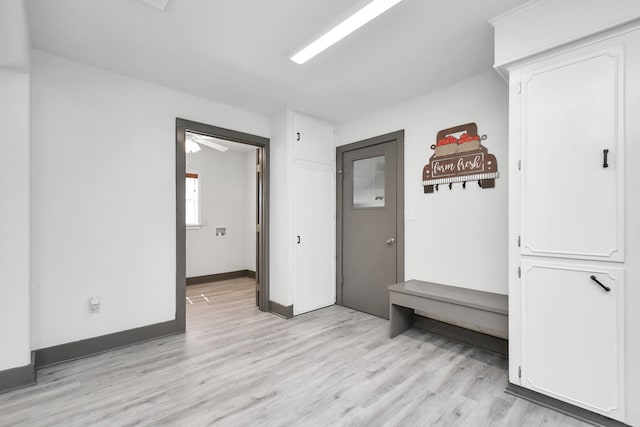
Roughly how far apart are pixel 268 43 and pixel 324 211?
238 centimetres

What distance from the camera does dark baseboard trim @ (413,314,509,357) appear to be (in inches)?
112

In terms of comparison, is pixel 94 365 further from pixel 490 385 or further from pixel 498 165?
pixel 498 165

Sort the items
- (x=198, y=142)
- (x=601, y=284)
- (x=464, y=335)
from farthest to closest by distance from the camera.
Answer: (x=198, y=142), (x=464, y=335), (x=601, y=284)

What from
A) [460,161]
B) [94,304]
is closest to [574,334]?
[460,161]

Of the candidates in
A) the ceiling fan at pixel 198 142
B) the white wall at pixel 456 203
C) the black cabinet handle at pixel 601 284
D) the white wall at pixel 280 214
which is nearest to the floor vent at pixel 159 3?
the white wall at pixel 280 214

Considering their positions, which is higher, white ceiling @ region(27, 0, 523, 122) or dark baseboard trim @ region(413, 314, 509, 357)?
white ceiling @ region(27, 0, 523, 122)

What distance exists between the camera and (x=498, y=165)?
2889 millimetres

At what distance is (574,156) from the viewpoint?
1.93 meters

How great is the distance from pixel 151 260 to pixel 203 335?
3.22 feet

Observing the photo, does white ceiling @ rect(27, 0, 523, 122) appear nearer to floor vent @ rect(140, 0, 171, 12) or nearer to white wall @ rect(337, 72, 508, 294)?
floor vent @ rect(140, 0, 171, 12)

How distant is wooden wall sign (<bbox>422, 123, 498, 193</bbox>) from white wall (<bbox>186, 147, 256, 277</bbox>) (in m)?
4.18

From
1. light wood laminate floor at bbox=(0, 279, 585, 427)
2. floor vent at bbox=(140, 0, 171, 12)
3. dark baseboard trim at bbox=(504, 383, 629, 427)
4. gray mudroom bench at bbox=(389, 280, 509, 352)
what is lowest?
light wood laminate floor at bbox=(0, 279, 585, 427)

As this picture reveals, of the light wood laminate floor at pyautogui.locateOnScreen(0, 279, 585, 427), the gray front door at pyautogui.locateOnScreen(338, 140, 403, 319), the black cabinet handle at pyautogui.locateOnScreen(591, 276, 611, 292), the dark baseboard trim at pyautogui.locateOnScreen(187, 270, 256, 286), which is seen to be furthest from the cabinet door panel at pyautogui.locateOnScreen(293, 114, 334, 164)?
the dark baseboard trim at pyautogui.locateOnScreen(187, 270, 256, 286)

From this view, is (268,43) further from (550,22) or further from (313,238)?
(313,238)
